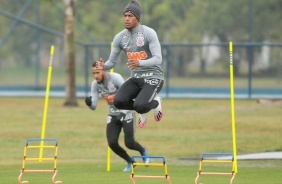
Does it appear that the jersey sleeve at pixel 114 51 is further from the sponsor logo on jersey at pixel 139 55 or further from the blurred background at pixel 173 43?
the blurred background at pixel 173 43

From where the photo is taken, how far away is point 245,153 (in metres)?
23.0

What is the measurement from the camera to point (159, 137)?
1077 inches

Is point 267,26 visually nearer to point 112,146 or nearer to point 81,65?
point 81,65

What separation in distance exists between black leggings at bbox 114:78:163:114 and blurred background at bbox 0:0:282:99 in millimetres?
20827

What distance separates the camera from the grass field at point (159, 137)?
16.7 meters

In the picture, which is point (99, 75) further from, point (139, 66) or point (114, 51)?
point (139, 66)

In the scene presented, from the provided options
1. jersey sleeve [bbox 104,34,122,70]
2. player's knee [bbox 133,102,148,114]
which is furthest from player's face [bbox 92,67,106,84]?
player's knee [bbox 133,102,148,114]

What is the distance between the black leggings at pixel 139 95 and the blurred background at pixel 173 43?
20.8 metres

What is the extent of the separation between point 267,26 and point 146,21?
6383 mm

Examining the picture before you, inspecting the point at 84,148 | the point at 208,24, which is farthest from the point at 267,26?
the point at 84,148

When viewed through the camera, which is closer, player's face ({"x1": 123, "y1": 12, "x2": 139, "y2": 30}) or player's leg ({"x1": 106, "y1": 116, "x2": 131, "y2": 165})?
player's face ({"x1": 123, "y1": 12, "x2": 139, "y2": 30})

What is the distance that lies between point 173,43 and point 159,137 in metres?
13.3

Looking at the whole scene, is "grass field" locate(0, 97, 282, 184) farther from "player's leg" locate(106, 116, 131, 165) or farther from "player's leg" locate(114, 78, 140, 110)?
"player's leg" locate(114, 78, 140, 110)

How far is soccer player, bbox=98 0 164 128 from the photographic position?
14422 millimetres
